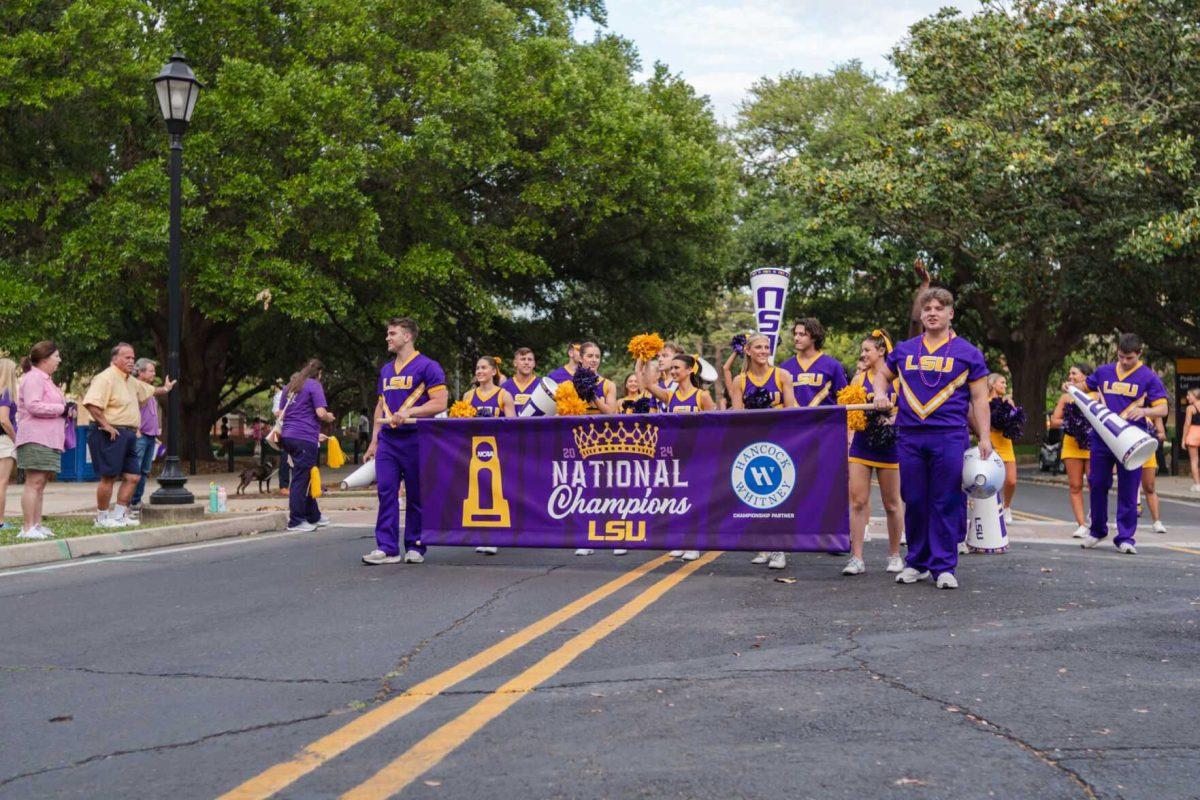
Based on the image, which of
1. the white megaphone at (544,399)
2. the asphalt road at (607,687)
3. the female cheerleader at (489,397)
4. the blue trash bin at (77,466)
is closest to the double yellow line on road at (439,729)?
the asphalt road at (607,687)

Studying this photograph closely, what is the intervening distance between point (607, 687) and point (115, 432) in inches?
357

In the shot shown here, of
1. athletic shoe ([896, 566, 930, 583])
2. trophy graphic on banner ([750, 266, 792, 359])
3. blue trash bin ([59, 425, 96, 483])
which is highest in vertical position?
trophy graphic on banner ([750, 266, 792, 359])

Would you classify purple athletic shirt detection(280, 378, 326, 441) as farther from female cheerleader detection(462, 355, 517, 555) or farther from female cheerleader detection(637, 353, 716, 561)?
female cheerleader detection(637, 353, 716, 561)

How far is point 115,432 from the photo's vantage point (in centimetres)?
1266

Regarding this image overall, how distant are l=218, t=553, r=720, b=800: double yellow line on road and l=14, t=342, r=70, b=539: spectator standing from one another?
6.68 meters

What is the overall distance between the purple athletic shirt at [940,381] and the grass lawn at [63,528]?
25.4 feet

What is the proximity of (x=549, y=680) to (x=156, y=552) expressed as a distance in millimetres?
7313

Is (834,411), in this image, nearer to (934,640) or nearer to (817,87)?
(934,640)

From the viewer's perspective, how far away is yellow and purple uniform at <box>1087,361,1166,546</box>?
36.9ft

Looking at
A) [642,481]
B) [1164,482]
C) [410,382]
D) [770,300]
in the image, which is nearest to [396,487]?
[410,382]

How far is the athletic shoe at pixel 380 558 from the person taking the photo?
32.8 feet

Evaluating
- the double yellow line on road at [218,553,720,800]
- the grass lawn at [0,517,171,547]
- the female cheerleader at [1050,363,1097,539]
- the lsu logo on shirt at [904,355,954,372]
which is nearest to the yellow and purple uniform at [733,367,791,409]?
the lsu logo on shirt at [904,355,954,372]

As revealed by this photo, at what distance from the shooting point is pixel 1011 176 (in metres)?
23.8

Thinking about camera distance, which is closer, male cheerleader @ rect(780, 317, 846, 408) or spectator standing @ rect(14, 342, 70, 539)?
male cheerleader @ rect(780, 317, 846, 408)
